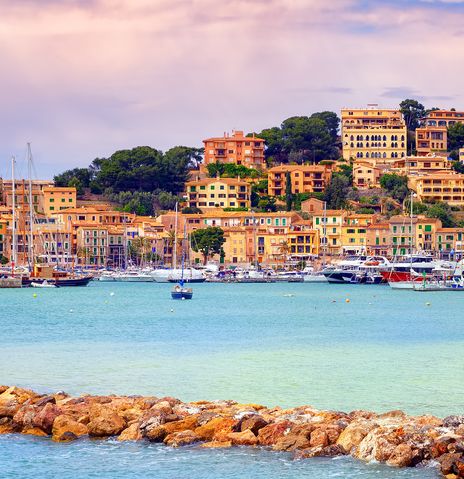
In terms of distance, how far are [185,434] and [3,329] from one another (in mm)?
24469

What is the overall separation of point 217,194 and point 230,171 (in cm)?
449

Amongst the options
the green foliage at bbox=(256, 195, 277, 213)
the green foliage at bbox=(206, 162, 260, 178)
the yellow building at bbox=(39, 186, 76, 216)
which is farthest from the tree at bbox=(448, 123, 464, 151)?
the yellow building at bbox=(39, 186, 76, 216)

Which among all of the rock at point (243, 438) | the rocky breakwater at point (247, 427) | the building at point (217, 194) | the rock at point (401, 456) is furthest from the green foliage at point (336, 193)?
the rock at point (401, 456)

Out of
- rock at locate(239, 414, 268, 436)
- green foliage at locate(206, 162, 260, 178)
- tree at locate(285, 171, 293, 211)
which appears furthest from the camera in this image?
green foliage at locate(206, 162, 260, 178)

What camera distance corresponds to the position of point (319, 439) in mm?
18688

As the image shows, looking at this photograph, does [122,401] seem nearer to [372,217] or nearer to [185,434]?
Answer: [185,434]

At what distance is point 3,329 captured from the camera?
42.9 m

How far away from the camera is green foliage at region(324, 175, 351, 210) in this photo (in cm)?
10769

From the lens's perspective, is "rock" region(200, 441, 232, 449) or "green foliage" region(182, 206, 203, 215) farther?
"green foliage" region(182, 206, 203, 215)

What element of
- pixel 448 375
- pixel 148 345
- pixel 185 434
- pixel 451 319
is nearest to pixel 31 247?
pixel 451 319

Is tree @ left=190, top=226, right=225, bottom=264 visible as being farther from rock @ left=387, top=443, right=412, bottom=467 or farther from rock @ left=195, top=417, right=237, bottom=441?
rock @ left=387, top=443, right=412, bottom=467

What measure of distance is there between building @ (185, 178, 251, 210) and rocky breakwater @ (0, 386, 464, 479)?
290 ft

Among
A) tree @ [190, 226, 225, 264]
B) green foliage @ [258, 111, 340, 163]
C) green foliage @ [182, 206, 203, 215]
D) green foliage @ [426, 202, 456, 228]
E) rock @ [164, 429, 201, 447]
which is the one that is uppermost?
green foliage @ [258, 111, 340, 163]

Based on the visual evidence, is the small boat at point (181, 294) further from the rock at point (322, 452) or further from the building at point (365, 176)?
the building at point (365, 176)
